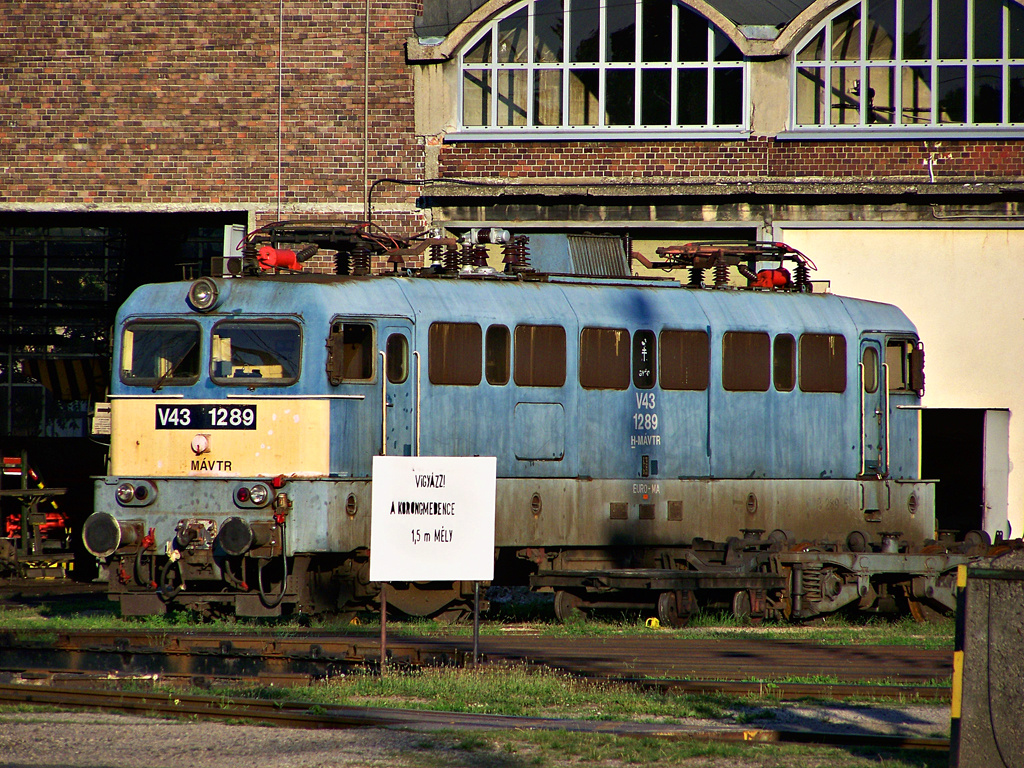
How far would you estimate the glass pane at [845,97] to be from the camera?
1956 cm

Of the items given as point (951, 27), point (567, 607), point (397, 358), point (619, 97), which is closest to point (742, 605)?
point (567, 607)

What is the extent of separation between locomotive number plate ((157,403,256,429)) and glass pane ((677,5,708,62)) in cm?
985

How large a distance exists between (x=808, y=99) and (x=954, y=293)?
358cm

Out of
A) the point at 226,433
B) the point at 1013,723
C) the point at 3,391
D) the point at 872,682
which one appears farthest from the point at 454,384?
the point at 3,391

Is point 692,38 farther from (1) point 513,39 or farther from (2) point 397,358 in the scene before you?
(2) point 397,358

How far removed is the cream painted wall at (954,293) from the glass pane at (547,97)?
3.77 m

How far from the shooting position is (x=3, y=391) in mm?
35125

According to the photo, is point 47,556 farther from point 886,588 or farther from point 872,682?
point 872,682

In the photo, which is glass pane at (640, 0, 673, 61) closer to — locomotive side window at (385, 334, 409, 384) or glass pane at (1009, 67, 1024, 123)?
glass pane at (1009, 67, 1024, 123)

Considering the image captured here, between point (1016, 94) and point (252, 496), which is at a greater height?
point (1016, 94)

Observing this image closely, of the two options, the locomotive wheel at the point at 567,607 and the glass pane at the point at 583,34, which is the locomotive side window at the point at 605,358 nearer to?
the locomotive wheel at the point at 567,607

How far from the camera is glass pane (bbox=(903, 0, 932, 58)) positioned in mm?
19344

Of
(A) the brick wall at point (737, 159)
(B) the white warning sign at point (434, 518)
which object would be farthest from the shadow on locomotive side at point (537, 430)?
(A) the brick wall at point (737, 159)

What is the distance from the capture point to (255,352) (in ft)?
42.7
